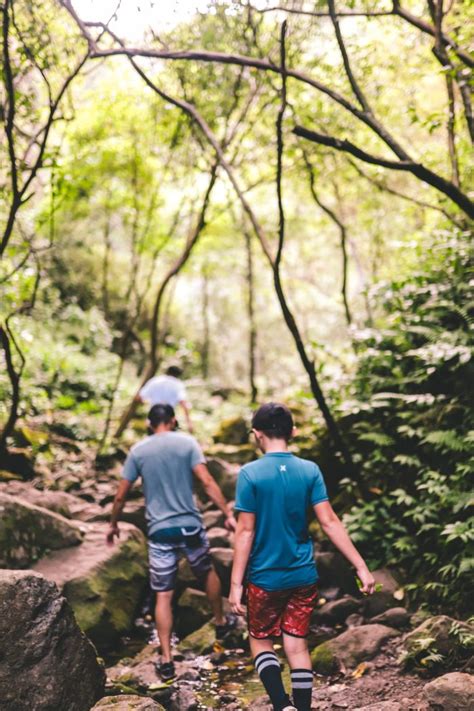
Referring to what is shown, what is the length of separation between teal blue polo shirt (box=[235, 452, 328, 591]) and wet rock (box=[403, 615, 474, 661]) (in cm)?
164

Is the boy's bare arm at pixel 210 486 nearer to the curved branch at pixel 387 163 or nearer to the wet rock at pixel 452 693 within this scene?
the wet rock at pixel 452 693

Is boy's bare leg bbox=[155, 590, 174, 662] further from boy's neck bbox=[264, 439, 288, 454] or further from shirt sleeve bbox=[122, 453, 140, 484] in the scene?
boy's neck bbox=[264, 439, 288, 454]

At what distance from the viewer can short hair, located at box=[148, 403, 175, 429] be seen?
224 inches

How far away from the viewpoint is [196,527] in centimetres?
565

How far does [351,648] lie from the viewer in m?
5.16

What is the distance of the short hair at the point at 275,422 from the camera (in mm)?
3867

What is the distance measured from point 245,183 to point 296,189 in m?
1.93

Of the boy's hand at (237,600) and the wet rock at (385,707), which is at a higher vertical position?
the boy's hand at (237,600)

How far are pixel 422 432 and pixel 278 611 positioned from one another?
3629 millimetres

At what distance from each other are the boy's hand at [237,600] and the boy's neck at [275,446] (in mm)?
920

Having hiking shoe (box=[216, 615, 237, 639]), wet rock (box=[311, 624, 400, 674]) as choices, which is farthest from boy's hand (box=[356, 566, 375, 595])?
hiking shoe (box=[216, 615, 237, 639])

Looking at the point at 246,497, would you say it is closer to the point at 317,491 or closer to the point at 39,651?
the point at 317,491

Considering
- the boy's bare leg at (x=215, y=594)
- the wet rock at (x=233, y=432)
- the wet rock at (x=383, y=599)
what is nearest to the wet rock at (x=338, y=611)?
the wet rock at (x=383, y=599)

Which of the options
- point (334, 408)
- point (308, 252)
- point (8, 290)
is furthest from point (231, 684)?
point (308, 252)
